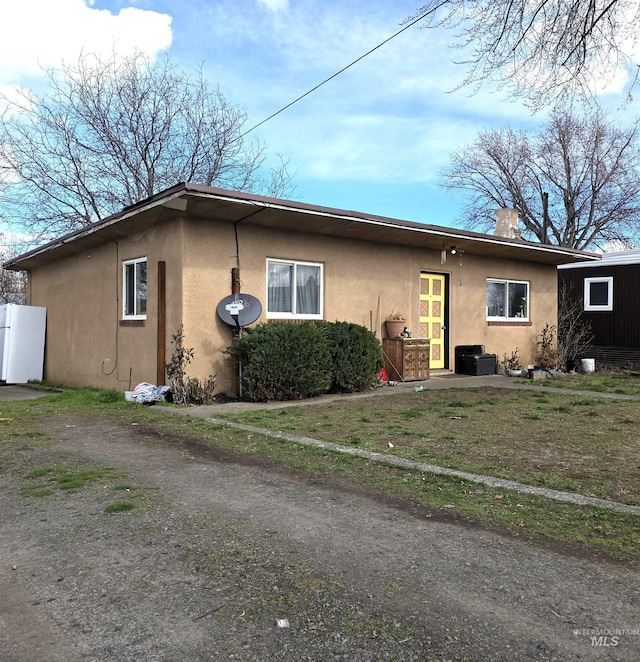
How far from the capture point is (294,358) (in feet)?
30.6

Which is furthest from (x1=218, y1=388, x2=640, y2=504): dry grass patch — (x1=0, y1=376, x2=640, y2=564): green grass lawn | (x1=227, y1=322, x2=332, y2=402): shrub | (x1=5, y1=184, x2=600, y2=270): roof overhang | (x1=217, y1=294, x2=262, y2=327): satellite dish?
(x1=5, y1=184, x2=600, y2=270): roof overhang

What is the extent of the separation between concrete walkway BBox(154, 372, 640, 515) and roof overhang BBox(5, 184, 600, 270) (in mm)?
3091

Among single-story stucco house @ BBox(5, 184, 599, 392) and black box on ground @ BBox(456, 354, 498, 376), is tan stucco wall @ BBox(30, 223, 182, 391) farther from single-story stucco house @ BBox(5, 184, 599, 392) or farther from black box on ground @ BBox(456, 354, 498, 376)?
black box on ground @ BBox(456, 354, 498, 376)

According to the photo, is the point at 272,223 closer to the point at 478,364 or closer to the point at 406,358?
the point at 406,358

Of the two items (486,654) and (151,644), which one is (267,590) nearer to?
(151,644)

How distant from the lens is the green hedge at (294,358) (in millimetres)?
9156

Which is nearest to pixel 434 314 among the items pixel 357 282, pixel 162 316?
pixel 357 282

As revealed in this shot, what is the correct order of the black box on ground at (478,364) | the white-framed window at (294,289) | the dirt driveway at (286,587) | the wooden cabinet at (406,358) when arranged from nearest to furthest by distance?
the dirt driveway at (286,587), the white-framed window at (294,289), the wooden cabinet at (406,358), the black box on ground at (478,364)

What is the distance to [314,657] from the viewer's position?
2.14 meters

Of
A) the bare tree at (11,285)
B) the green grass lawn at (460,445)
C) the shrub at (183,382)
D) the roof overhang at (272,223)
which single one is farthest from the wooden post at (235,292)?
the bare tree at (11,285)

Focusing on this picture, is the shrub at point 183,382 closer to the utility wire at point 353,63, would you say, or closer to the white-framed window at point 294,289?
the white-framed window at point 294,289

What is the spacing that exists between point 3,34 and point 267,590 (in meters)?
13.1

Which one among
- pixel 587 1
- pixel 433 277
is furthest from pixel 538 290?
pixel 587 1

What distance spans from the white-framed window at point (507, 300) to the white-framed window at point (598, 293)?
14.3 ft
